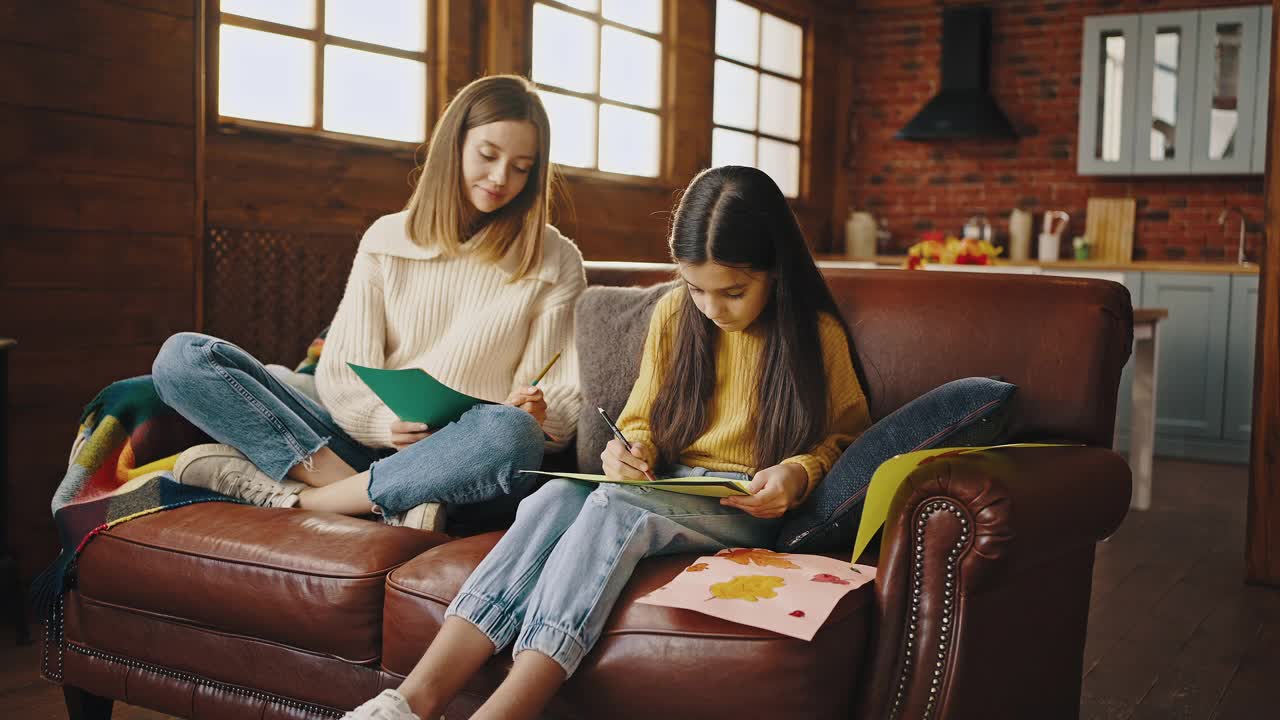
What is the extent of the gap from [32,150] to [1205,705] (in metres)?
2.94

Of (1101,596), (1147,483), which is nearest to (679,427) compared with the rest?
(1101,596)

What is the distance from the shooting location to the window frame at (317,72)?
11.2 feet

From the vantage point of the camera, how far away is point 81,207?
3016 millimetres

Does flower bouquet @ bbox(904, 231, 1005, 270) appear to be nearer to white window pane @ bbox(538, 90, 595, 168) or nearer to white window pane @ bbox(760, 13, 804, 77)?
white window pane @ bbox(538, 90, 595, 168)

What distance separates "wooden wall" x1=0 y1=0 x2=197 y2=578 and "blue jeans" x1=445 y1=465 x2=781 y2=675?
69.6 inches

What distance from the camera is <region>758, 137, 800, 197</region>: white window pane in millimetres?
6660

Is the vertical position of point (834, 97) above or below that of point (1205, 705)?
above

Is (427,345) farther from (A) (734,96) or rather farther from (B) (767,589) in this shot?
(A) (734,96)

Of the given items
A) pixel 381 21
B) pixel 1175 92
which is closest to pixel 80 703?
pixel 381 21

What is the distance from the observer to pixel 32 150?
290cm

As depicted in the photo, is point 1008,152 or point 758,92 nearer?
point 758,92

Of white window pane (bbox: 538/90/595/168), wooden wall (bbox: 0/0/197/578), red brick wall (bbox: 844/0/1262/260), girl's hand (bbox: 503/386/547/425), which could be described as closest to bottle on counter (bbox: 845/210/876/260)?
red brick wall (bbox: 844/0/1262/260)

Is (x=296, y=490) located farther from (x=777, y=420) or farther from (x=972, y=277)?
(x=972, y=277)

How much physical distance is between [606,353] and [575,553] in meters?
0.71
